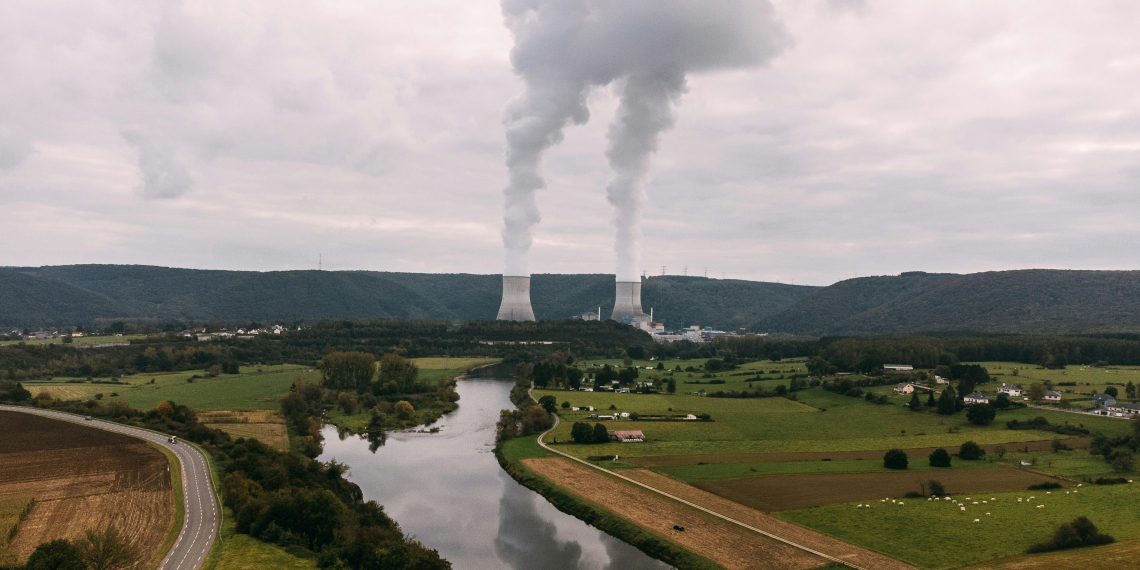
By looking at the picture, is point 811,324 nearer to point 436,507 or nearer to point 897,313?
point 897,313

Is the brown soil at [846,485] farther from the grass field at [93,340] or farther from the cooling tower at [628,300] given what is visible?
the grass field at [93,340]

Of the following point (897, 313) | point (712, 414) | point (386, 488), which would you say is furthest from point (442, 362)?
point (897, 313)

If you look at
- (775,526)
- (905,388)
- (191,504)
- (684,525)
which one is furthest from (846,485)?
(905,388)

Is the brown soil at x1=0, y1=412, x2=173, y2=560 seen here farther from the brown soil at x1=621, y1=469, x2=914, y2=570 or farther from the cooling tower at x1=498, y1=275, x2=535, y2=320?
the cooling tower at x1=498, y1=275, x2=535, y2=320

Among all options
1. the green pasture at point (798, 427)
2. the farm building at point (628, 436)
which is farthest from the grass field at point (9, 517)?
the farm building at point (628, 436)

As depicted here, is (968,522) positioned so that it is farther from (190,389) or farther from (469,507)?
(190,389)

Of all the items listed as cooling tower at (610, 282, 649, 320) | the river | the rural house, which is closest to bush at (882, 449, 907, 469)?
the river
